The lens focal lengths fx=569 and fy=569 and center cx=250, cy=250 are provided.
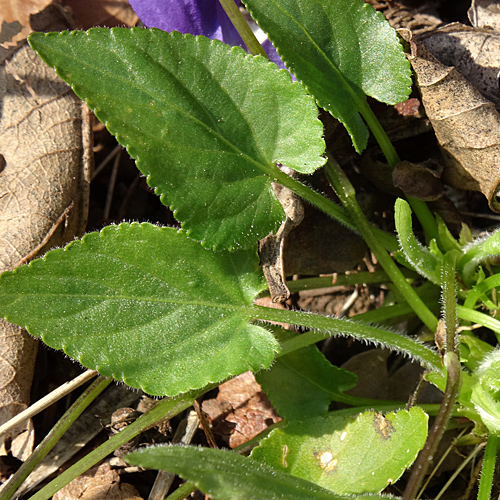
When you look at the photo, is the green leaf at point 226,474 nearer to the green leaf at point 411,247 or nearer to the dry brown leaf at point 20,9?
the green leaf at point 411,247

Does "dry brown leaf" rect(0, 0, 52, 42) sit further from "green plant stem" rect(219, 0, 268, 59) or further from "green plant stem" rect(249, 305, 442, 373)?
"green plant stem" rect(249, 305, 442, 373)

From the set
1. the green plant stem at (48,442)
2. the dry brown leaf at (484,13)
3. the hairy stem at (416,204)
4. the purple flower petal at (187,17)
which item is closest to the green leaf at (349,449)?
the green plant stem at (48,442)

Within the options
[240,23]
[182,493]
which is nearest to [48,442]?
[182,493]

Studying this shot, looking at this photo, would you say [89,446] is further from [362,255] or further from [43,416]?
[362,255]

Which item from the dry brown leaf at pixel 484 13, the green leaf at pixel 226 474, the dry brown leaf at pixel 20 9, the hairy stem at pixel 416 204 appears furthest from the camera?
the dry brown leaf at pixel 20 9

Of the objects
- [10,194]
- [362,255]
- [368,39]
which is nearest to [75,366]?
[10,194]

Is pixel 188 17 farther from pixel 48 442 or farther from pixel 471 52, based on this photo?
pixel 48 442
